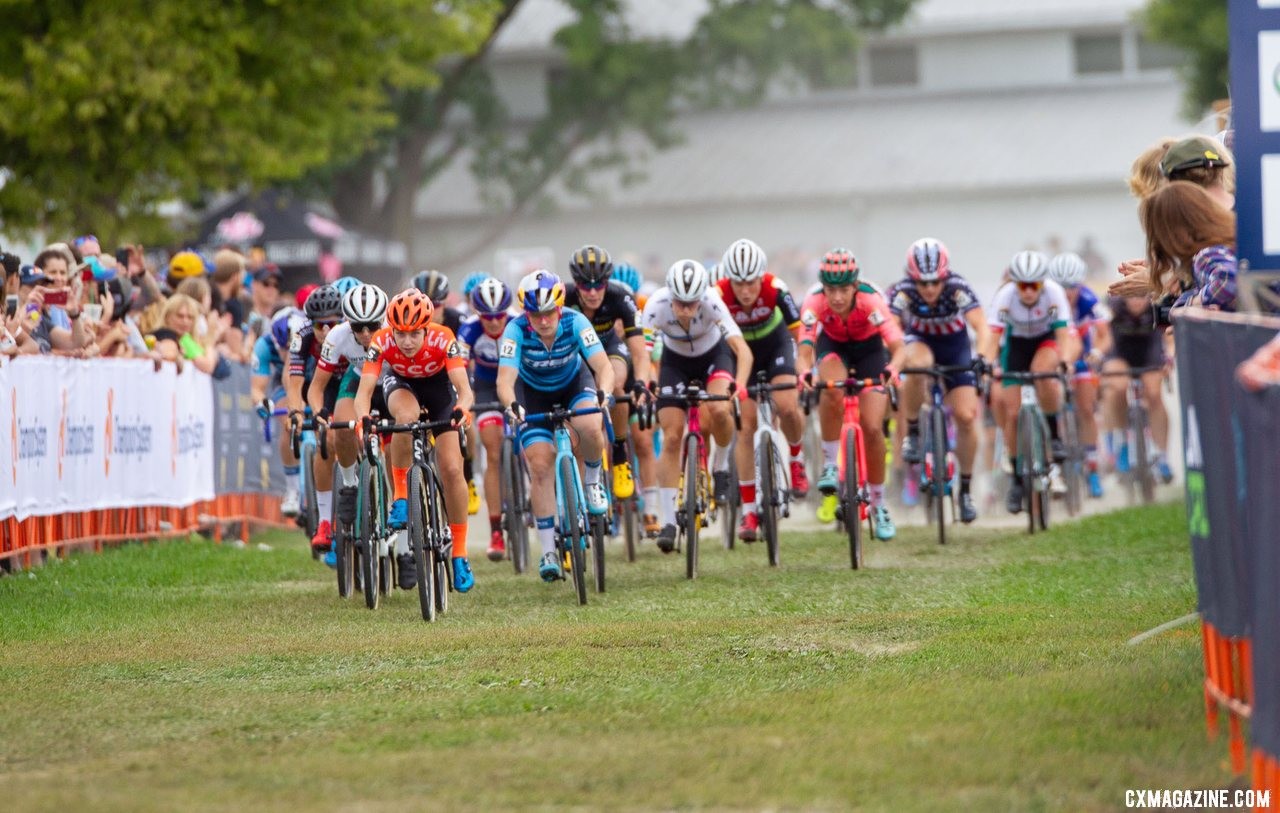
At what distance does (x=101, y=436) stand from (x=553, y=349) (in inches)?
179

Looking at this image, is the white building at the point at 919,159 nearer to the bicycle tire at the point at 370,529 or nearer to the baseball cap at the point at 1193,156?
the bicycle tire at the point at 370,529

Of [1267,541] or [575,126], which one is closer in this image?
[1267,541]

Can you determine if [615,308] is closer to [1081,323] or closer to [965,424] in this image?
[965,424]

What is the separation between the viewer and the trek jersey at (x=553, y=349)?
1292 cm

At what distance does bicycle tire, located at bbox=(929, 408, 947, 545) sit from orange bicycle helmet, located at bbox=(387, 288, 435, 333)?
5.16 meters

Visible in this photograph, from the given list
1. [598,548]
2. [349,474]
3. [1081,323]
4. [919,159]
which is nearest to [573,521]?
[598,548]

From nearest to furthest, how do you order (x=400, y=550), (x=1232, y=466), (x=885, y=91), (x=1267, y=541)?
(x=1267, y=541)
(x=1232, y=466)
(x=400, y=550)
(x=885, y=91)

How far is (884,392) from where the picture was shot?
15.0m

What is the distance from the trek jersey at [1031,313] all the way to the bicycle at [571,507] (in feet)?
18.9

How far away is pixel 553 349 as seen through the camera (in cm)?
1322

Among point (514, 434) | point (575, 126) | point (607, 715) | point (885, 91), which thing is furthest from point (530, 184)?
point (607, 715)

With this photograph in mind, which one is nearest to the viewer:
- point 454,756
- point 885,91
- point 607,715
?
point 454,756

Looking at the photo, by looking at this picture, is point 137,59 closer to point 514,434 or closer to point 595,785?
point 514,434

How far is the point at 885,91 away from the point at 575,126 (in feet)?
35.1
